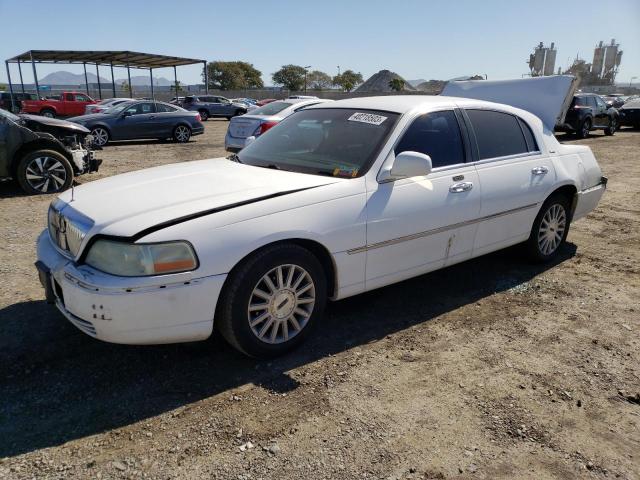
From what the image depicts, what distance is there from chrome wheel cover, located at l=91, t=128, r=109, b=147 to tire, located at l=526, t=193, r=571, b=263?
14124 mm

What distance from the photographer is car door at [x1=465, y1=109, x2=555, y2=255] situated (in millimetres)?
4098

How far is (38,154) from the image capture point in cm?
791

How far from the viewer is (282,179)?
A: 3.33 m

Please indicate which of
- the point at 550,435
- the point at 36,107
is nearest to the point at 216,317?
the point at 550,435

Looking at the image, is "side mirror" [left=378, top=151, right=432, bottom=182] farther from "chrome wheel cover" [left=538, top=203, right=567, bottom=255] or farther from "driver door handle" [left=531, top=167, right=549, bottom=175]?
"chrome wheel cover" [left=538, top=203, right=567, bottom=255]

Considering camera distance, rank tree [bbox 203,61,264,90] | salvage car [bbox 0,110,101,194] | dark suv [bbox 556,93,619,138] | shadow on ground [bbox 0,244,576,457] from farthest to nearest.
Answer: tree [bbox 203,61,264,90], dark suv [bbox 556,93,619,138], salvage car [bbox 0,110,101,194], shadow on ground [bbox 0,244,576,457]

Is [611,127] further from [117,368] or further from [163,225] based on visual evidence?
[117,368]

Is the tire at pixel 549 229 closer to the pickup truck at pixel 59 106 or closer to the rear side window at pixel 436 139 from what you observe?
the rear side window at pixel 436 139

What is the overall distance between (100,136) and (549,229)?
1439 centimetres

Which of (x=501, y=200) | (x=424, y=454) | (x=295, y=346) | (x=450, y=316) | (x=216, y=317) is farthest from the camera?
(x=501, y=200)

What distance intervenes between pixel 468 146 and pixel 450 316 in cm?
139

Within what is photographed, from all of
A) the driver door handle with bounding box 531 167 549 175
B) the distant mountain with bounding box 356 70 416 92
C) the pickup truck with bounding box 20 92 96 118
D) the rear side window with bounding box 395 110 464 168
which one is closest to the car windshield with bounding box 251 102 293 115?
the driver door handle with bounding box 531 167 549 175

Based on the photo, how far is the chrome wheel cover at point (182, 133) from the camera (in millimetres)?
17141

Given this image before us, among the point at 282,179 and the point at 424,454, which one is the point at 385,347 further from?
the point at 282,179
